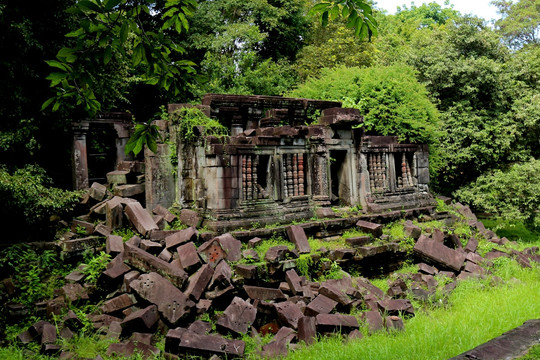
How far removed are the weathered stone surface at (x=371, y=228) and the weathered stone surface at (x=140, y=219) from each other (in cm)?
442

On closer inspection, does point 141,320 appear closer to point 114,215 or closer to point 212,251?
point 212,251

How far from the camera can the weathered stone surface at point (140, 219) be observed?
7887 millimetres

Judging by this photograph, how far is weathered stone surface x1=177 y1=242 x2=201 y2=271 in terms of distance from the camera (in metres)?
6.82

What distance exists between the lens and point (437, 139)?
14.7 metres

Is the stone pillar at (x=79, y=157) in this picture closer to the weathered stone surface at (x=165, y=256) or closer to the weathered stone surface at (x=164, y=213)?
the weathered stone surface at (x=164, y=213)

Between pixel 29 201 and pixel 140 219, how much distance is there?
2500 millimetres

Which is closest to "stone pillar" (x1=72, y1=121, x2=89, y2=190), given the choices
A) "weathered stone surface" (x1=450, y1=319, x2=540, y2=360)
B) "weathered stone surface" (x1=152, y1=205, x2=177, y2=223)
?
"weathered stone surface" (x1=152, y1=205, x2=177, y2=223)

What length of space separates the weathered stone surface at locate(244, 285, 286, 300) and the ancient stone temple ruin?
1.78m

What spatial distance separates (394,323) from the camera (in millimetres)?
6059

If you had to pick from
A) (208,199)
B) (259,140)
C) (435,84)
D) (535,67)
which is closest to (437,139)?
(435,84)

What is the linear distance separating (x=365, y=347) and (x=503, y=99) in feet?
45.2

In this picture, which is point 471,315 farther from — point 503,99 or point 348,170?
point 503,99

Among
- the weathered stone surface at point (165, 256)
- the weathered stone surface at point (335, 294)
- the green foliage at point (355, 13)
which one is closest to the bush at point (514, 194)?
the weathered stone surface at point (335, 294)

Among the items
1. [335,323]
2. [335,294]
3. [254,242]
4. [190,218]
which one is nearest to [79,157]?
[190,218]
